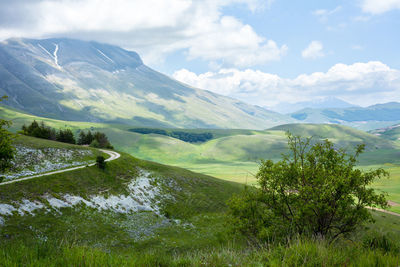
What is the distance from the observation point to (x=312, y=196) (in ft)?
74.8

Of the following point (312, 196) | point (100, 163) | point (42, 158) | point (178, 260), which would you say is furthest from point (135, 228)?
point (178, 260)

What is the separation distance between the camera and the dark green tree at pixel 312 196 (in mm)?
22219

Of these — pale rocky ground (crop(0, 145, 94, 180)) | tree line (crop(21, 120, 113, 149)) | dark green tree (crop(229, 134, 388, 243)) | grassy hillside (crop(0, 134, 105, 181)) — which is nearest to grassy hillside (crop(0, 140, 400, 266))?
dark green tree (crop(229, 134, 388, 243))

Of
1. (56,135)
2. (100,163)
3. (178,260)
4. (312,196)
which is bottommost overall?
(100,163)

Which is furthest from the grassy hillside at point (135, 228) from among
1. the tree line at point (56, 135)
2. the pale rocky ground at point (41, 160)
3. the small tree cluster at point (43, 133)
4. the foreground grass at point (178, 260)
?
the small tree cluster at point (43, 133)

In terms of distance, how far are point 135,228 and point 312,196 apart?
1367 inches

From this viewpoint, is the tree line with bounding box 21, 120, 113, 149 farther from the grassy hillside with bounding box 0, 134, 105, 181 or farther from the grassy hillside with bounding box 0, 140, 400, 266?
the grassy hillside with bounding box 0, 140, 400, 266

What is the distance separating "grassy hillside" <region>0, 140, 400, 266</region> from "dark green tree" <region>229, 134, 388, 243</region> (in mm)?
2483

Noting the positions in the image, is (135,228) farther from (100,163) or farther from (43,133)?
(43,133)

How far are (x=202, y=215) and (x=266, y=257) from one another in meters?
60.0

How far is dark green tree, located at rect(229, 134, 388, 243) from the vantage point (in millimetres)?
22219

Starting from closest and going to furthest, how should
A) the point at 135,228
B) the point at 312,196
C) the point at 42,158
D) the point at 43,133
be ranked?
the point at 312,196, the point at 135,228, the point at 42,158, the point at 43,133

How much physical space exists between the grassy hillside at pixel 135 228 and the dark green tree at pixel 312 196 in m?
2.48

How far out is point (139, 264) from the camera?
21.5ft
